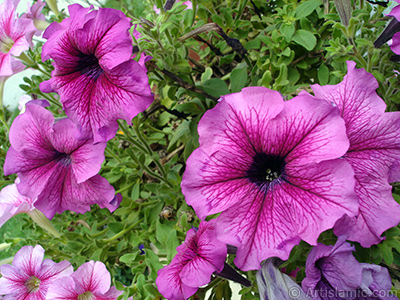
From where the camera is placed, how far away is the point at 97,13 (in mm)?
420

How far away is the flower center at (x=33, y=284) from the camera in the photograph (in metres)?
0.62

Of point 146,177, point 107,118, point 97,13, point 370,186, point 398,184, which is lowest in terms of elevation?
point 146,177

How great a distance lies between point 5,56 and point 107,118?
24cm

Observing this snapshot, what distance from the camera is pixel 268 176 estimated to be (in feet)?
1.30

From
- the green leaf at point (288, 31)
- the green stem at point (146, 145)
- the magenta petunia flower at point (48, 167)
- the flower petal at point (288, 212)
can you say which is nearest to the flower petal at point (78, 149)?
the magenta petunia flower at point (48, 167)

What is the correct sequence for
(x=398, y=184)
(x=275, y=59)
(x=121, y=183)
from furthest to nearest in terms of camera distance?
(x=121, y=183) < (x=275, y=59) < (x=398, y=184)

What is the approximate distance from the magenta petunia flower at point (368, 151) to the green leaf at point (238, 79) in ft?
0.56

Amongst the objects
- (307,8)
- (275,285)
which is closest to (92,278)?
(275,285)

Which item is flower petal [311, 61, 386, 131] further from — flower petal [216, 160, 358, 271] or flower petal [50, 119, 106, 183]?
flower petal [50, 119, 106, 183]

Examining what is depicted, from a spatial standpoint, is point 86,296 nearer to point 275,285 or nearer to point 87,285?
point 87,285

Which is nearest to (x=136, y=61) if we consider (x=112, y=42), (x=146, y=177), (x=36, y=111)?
(x=112, y=42)

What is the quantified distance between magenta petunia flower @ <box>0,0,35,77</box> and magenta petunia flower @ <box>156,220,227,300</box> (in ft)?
1.24

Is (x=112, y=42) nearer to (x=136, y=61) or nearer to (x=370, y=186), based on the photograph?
(x=136, y=61)

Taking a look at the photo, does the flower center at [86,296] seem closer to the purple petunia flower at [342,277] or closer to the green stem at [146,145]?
the green stem at [146,145]
